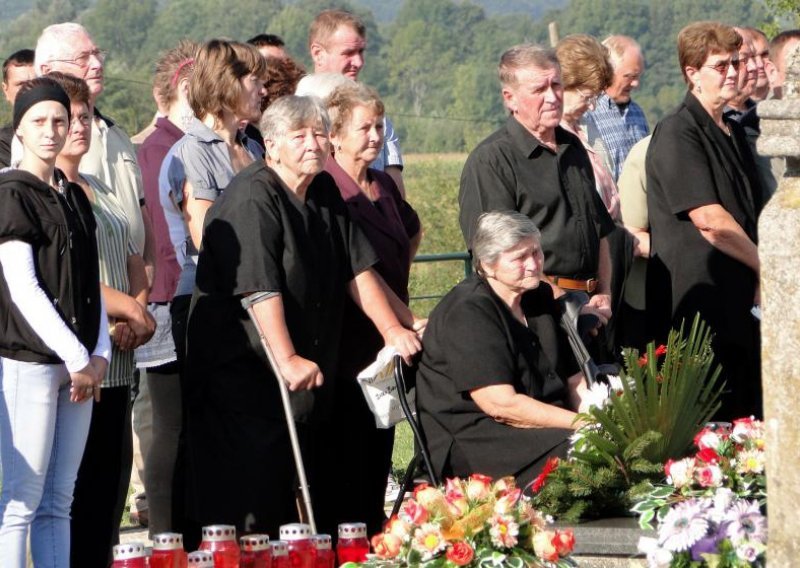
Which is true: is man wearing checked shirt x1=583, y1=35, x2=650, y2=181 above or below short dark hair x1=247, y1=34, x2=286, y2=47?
below

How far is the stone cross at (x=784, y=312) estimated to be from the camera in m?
3.51

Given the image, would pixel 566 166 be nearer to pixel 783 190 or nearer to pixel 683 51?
pixel 683 51

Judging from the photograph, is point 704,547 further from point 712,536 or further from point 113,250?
point 113,250

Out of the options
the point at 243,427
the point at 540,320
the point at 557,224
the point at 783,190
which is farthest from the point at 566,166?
the point at 783,190

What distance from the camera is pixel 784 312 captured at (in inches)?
139

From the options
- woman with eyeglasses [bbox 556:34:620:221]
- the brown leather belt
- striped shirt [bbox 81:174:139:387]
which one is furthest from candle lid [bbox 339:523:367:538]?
woman with eyeglasses [bbox 556:34:620:221]

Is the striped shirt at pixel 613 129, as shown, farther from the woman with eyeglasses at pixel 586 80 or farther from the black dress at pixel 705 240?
the black dress at pixel 705 240

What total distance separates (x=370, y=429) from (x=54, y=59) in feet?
6.71

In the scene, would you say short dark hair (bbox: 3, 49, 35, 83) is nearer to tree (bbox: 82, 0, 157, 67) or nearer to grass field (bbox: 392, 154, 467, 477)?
grass field (bbox: 392, 154, 467, 477)

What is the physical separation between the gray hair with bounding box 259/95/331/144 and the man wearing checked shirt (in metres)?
3.05

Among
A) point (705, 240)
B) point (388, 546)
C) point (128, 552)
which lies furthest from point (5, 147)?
point (705, 240)

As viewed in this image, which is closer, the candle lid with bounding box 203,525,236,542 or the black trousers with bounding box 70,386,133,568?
the candle lid with bounding box 203,525,236,542

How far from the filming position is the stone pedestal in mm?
3514

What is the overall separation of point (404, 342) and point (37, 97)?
1743mm
